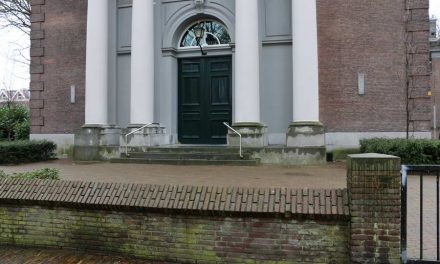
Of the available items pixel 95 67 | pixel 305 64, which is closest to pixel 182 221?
pixel 305 64

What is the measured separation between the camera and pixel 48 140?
16.1 metres

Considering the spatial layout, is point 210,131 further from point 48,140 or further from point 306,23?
point 48,140

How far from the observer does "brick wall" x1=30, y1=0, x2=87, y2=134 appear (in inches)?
640

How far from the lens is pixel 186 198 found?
15.0 feet

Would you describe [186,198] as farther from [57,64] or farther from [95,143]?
[57,64]

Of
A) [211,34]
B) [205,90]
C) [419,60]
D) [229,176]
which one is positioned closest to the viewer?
[229,176]

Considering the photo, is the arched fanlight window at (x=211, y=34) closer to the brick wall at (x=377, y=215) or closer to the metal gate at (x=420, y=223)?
the metal gate at (x=420, y=223)

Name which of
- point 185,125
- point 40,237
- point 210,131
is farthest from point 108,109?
point 40,237

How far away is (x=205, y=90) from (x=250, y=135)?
10.3 feet

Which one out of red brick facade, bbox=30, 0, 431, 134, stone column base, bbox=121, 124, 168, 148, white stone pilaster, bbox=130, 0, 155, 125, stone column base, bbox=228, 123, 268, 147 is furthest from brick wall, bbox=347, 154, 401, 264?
white stone pilaster, bbox=130, 0, 155, 125

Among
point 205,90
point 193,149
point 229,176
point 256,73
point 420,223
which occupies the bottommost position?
point 229,176

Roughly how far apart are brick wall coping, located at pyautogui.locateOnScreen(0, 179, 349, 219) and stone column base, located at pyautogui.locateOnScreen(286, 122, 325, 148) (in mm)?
7427

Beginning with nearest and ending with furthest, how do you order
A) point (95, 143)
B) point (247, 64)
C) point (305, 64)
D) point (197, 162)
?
point (197, 162)
point (305, 64)
point (247, 64)
point (95, 143)

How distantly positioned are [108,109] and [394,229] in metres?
12.3
